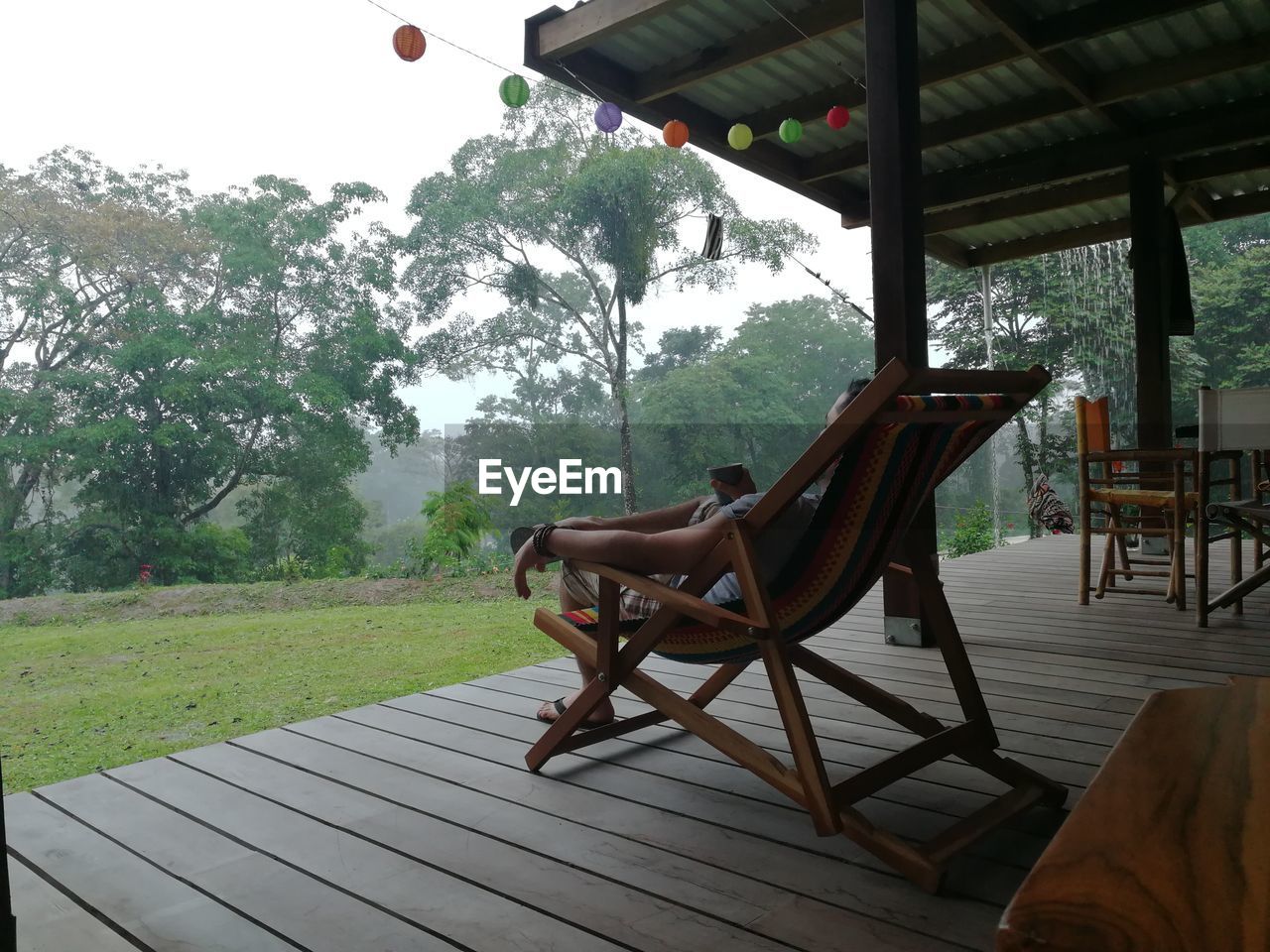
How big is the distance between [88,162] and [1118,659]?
38.6 ft

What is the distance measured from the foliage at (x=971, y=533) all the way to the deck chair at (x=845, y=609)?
6.52 m

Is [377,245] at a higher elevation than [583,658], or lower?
higher

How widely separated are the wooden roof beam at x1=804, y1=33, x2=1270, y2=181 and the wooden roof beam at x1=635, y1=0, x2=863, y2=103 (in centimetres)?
48

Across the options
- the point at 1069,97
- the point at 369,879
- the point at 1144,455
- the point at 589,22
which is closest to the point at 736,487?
the point at 369,879

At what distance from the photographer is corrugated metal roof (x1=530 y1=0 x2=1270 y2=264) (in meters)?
3.25

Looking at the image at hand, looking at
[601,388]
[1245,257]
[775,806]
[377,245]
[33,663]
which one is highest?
[377,245]

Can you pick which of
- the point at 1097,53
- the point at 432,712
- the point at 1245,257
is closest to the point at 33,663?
the point at 432,712

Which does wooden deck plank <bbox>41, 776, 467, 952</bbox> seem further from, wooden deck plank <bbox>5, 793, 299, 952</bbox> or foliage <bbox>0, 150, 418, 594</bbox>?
foliage <bbox>0, 150, 418, 594</bbox>

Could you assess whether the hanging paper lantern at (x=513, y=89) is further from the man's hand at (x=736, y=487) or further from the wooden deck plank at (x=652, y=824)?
the wooden deck plank at (x=652, y=824)

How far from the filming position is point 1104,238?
19.1ft

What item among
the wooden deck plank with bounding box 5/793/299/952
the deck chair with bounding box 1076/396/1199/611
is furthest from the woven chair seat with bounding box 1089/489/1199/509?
the wooden deck plank with bounding box 5/793/299/952

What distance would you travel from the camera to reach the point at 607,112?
3461 millimetres

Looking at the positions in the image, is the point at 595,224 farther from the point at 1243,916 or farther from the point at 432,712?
the point at 1243,916

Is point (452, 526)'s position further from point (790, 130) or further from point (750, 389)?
point (750, 389)
